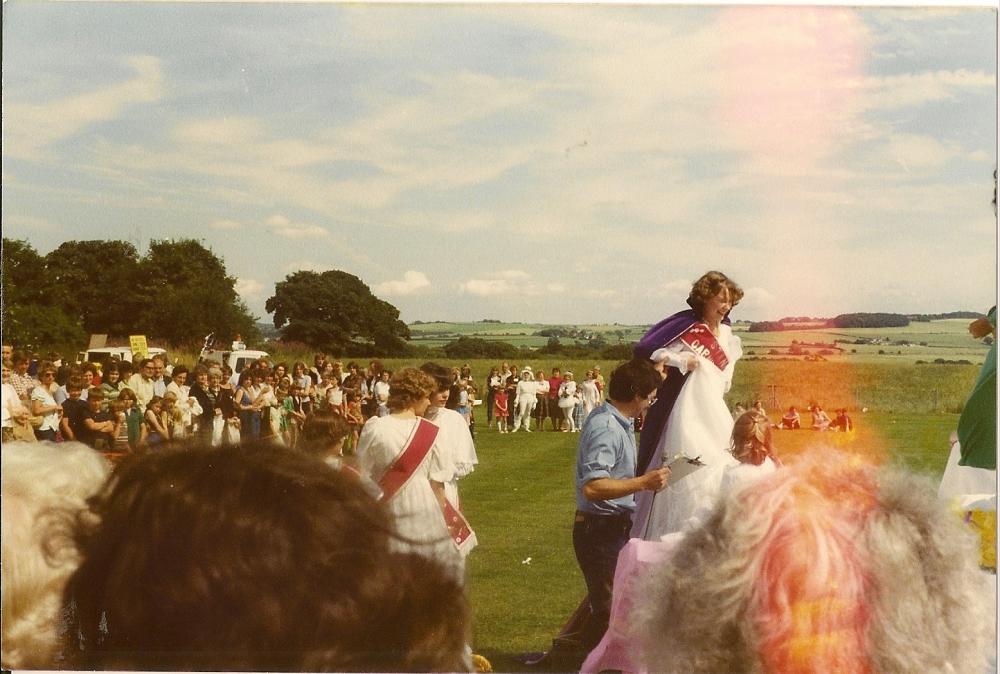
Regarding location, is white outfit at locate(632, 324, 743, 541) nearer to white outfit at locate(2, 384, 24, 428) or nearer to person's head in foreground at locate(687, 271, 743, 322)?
person's head in foreground at locate(687, 271, 743, 322)

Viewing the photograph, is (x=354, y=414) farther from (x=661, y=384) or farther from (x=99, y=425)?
(x=661, y=384)

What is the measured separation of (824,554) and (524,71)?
8.47 ft

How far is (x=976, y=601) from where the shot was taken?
1633 mm

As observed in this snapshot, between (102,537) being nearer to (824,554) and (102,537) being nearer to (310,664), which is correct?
(310,664)

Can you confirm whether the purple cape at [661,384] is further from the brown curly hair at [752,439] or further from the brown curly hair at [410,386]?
the brown curly hair at [410,386]

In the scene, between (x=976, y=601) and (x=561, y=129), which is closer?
(x=976, y=601)

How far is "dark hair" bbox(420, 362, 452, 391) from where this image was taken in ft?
13.1

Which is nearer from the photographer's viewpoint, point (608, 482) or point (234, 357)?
point (608, 482)

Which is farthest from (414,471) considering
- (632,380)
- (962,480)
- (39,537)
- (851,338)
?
(39,537)

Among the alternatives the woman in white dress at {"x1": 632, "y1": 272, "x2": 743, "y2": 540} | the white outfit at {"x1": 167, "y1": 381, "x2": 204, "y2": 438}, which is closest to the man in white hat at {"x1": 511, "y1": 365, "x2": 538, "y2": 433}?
the woman in white dress at {"x1": 632, "y1": 272, "x2": 743, "y2": 540}

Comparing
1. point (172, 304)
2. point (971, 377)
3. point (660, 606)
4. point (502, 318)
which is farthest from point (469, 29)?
point (660, 606)

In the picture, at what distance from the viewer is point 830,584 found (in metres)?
1.57

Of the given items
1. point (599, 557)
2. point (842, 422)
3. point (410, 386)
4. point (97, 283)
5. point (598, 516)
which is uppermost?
point (97, 283)

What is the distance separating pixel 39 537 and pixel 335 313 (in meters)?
2.41
